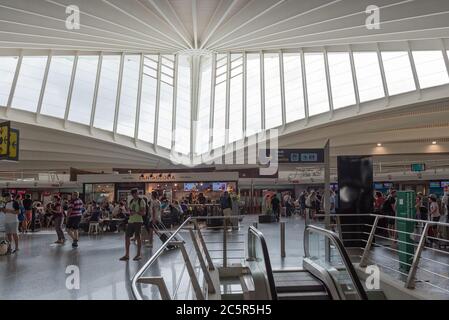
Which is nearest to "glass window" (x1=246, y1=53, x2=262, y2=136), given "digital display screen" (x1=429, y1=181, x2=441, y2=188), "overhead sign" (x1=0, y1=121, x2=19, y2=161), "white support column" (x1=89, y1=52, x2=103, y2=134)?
"white support column" (x1=89, y1=52, x2=103, y2=134)

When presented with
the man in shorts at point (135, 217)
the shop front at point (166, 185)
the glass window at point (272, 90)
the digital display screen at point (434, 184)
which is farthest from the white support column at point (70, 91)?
the digital display screen at point (434, 184)

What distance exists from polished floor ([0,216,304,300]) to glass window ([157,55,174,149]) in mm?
12137

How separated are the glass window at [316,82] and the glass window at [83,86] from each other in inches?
465

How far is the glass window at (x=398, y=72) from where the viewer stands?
62.3ft

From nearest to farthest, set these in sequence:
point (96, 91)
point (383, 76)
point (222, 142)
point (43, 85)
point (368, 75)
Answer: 1. point (383, 76)
2. point (368, 75)
3. point (43, 85)
4. point (96, 91)
5. point (222, 142)

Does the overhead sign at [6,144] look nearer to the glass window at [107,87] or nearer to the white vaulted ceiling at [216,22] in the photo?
the white vaulted ceiling at [216,22]

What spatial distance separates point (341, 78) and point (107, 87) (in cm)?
1284

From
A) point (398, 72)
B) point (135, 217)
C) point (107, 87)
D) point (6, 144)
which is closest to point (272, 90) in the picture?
point (398, 72)

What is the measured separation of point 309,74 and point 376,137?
567 cm

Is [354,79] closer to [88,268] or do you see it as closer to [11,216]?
[88,268]

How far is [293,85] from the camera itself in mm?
22797

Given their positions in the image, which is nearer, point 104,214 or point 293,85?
point 104,214

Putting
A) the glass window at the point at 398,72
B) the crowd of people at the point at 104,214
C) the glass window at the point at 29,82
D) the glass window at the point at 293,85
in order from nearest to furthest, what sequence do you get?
1. the crowd of people at the point at 104,214
2. the glass window at the point at 398,72
3. the glass window at the point at 29,82
4. the glass window at the point at 293,85
